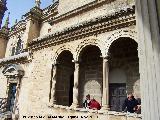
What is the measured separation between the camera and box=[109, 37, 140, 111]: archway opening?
9.74 meters

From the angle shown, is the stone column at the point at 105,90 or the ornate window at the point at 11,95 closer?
the stone column at the point at 105,90

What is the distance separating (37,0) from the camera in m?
23.4

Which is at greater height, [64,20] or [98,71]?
[64,20]

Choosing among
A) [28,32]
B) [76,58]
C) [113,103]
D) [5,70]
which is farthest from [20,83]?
[28,32]

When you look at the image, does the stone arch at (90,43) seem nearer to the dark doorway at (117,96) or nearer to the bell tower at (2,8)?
the dark doorway at (117,96)

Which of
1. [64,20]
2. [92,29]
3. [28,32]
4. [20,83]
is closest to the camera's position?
[92,29]

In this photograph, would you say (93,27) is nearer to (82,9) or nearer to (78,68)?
(78,68)

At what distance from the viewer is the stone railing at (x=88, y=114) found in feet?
24.0

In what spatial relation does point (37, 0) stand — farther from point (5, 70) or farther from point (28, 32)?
point (5, 70)

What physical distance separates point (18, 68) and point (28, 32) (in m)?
9.20

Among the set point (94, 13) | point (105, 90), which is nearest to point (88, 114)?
point (105, 90)

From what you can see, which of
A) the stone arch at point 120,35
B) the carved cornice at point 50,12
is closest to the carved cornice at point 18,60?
the stone arch at point 120,35

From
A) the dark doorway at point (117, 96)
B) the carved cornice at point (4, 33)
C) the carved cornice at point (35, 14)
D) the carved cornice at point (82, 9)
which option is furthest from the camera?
the carved cornice at point (4, 33)

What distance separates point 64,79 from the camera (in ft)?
38.4
